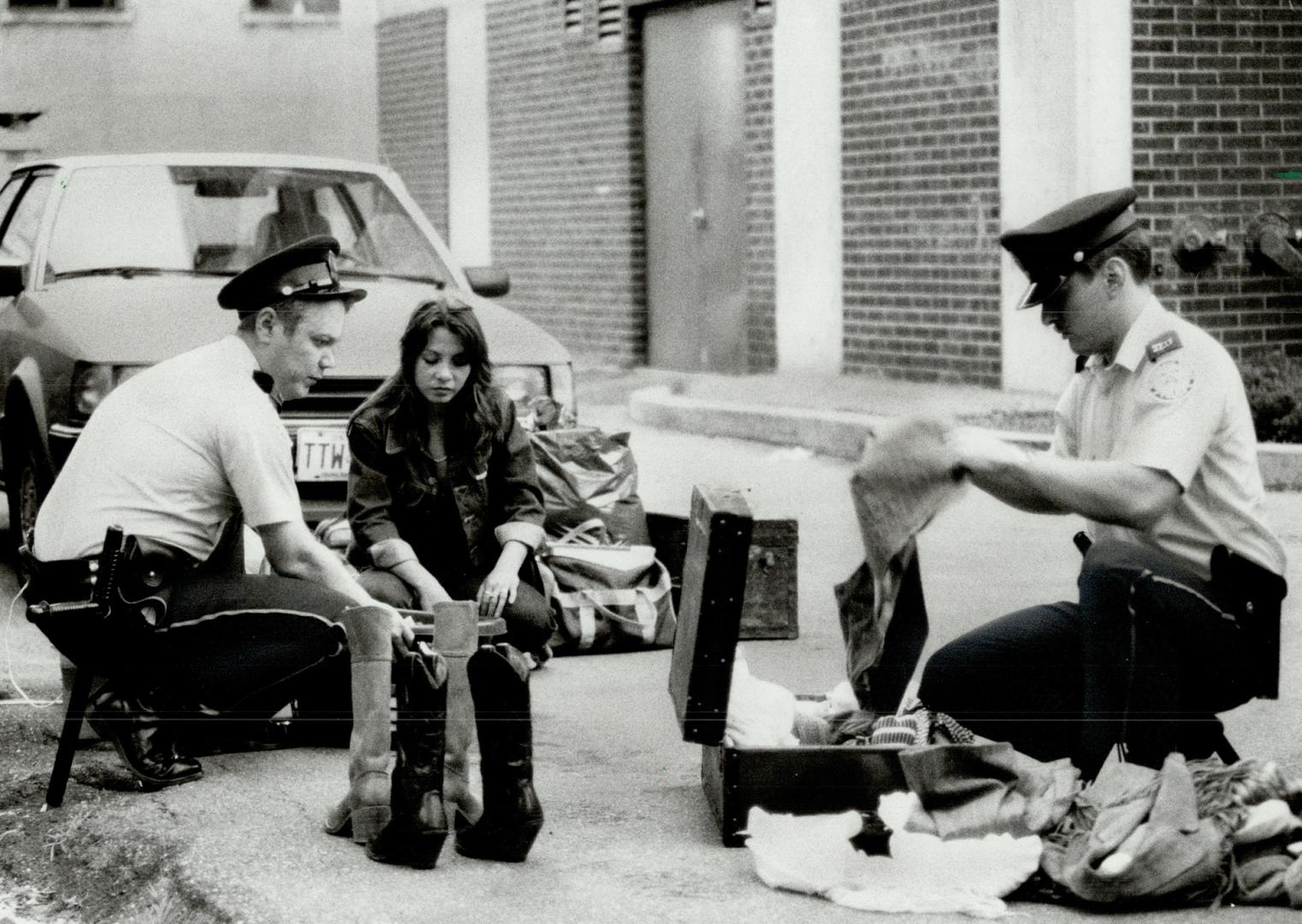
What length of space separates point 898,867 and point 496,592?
1.77 metres

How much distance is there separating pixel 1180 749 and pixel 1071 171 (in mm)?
8022

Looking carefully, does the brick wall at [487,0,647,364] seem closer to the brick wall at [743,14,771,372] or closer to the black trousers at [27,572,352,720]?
the brick wall at [743,14,771,372]

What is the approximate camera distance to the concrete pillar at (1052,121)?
12.1 meters

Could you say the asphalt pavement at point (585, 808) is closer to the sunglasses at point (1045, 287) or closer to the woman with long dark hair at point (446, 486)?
the woman with long dark hair at point (446, 486)

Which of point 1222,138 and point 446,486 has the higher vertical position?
point 1222,138

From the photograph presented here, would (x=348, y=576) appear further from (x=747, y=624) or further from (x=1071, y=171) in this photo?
(x=1071, y=171)

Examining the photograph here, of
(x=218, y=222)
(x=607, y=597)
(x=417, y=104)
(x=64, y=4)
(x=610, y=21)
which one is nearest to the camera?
(x=607, y=597)

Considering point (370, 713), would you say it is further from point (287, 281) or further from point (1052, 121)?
point (1052, 121)

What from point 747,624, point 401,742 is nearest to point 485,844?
point 401,742

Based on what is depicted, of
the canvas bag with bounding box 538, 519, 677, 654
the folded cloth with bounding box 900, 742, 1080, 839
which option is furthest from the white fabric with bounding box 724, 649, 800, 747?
the canvas bag with bounding box 538, 519, 677, 654

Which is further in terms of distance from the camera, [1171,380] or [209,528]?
[209,528]

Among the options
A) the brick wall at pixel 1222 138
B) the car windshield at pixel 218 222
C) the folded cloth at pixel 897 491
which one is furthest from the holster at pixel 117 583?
the brick wall at pixel 1222 138

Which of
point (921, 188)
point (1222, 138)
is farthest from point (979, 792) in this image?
point (921, 188)

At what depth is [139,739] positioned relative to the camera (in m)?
5.26
